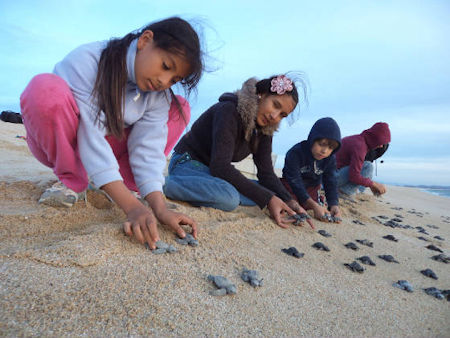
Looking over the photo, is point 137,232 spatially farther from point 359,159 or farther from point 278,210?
point 359,159

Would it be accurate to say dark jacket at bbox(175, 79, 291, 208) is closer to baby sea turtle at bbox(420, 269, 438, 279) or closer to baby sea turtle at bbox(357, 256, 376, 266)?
baby sea turtle at bbox(357, 256, 376, 266)

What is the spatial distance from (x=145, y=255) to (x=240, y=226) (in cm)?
96

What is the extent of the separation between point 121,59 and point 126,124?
1.66ft

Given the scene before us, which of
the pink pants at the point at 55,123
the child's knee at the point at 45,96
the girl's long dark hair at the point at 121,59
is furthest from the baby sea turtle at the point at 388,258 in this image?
the child's knee at the point at 45,96

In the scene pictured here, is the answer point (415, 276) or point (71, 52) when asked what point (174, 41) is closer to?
point (71, 52)

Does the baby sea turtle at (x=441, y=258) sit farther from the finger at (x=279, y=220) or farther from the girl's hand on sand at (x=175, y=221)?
the girl's hand on sand at (x=175, y=221)

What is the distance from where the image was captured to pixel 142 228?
1.62 m

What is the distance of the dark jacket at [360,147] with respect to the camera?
4.76m

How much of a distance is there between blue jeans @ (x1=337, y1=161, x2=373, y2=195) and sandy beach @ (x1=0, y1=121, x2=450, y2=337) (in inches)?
106

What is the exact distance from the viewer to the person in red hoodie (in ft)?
15.6

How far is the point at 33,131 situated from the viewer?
1.81 meters

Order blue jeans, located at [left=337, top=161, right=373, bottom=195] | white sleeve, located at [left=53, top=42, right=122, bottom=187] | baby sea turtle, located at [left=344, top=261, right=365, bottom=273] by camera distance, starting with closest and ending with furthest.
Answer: white sleeve, located at [left=53, top=42, right=122, bottom=187], baby sea turtle, located at [left=344, top=261, right=365, bottom=273], blue jeans, located at [left=337, top=161, right=373, bottom=195]

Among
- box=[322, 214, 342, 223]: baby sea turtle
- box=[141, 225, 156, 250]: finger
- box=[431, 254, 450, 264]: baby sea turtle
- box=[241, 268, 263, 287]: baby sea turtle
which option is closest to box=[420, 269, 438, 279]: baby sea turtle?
box=[431, 254, 450, 264]: baby sea turtle

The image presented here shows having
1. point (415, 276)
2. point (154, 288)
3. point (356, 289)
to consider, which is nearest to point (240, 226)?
point (356, 289)
